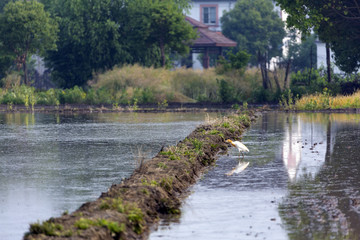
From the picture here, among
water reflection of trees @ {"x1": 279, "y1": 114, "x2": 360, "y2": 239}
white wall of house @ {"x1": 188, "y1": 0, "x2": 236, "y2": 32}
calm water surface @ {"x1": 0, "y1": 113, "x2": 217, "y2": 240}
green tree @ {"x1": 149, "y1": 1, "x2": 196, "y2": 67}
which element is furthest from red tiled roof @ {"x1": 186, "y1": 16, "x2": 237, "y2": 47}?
water reflection of trees @ {"x1": 279, "y1": 114, "x2": 360, "y2": 239}

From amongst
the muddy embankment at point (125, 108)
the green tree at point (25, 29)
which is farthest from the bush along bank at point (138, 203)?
the green tree at point (25, 29)

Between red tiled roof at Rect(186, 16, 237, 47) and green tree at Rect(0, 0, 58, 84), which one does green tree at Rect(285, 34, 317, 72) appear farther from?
green tree at Rect(0, 0, 58, 84)

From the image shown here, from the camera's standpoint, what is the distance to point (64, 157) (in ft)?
59.4

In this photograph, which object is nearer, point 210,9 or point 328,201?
point 328,201

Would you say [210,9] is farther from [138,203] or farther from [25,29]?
[138,203]

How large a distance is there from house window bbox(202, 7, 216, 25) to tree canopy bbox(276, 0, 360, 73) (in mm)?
43278

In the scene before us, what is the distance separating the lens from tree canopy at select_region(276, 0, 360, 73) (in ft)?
135

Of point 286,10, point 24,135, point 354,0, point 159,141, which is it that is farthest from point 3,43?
point 159,141

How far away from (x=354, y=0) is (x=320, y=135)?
19339 mm

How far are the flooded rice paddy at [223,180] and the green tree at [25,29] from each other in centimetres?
2620

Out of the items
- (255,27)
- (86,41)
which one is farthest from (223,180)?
(255,27)

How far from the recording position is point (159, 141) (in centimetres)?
2206

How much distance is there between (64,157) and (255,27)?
200ft

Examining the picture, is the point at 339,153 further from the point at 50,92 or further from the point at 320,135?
the point at 50,92
